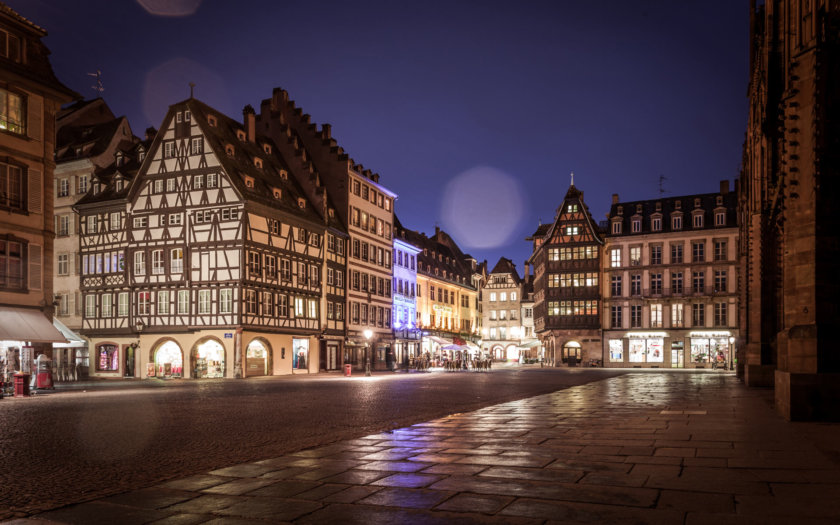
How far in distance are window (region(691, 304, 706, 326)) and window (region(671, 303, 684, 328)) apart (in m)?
1.02

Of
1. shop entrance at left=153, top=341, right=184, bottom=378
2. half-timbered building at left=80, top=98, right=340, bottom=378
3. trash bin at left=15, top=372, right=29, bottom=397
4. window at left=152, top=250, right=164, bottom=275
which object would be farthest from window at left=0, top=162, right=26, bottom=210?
shop entrance at left=153, top=341, right=184, bottom=378

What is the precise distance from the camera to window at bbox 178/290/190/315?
46.6 metres

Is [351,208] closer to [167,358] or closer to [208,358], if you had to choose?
[208,358]

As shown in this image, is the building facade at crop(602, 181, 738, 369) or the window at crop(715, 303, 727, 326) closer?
the window at crop(715, 303, 727, 326)

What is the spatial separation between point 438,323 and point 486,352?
83.3 feet

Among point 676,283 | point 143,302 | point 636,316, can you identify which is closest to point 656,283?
point 676,283

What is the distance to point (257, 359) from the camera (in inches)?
1868

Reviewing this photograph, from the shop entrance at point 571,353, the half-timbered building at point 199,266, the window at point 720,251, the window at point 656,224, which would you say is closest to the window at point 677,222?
the window at point 656,224

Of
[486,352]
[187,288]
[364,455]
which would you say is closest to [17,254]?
[187,288]

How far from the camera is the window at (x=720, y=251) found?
238 ft

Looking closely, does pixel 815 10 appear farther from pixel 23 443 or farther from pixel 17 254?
pixel 17 254

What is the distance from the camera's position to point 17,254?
30.2 meters

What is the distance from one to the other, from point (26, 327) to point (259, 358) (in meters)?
19.2

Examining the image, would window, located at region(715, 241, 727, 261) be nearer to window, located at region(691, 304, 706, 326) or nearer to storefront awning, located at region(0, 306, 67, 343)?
window, located at region(691, 304, 706, 326)
